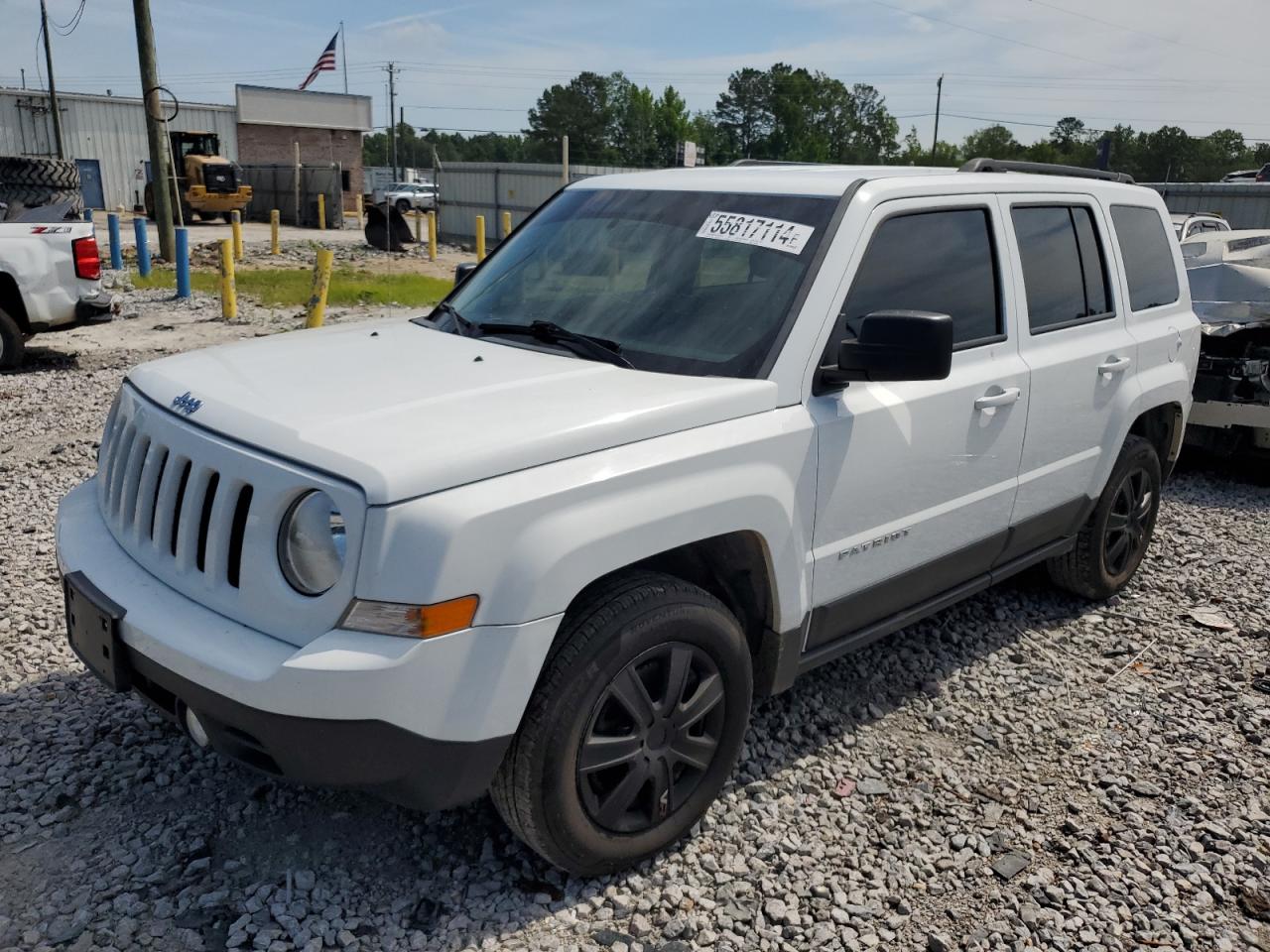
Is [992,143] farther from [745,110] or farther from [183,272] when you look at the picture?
[183,272]

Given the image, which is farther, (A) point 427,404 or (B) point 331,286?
(B) point 331,286

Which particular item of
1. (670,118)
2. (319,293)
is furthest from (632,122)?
(319,293)

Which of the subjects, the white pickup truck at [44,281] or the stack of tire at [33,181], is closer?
the white pickup truck at [44,281]

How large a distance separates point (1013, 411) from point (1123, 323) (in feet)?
3.68

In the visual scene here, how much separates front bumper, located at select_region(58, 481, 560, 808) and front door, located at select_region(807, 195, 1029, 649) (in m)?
1.17

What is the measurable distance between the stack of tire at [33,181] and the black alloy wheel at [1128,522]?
494 inches

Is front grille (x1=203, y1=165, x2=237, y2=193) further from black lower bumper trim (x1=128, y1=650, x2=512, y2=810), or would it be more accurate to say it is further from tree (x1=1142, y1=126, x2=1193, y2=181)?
tree (x1=1142, y1=126, x2=1193, y2=181)

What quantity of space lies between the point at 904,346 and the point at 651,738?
50.7 inches

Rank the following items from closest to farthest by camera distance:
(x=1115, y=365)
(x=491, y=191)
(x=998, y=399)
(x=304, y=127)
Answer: (x=998, y=399) → (x=1115, y=365) → (x=491, y=191) → (x=304, y=127)

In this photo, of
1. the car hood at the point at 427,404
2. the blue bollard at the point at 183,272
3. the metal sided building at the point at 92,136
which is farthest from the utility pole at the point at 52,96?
the car hood at the point at 427,404

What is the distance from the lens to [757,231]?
3.41 meters

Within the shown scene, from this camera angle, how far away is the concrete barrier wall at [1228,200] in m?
26.7

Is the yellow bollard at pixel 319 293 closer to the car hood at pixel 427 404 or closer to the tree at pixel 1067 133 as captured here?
the car hood at pixel 427 404

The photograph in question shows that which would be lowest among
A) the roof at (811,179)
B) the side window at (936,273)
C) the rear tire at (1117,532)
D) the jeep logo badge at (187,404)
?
the rear tire at (1117,532)
